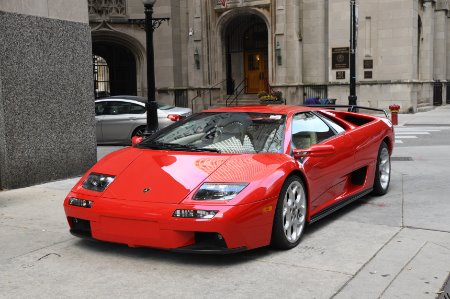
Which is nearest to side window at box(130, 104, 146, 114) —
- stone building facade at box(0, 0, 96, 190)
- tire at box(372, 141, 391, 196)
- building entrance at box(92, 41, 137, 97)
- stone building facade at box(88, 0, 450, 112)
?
stone building facade at box(0, 0, 96, 190)

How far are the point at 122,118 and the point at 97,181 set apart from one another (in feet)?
34.1

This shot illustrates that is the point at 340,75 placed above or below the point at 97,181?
above

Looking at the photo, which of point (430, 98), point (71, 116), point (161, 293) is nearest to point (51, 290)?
point (161, 293)

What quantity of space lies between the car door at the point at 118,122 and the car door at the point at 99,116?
89mm

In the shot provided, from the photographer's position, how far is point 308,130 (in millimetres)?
6008

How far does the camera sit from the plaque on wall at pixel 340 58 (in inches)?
1011

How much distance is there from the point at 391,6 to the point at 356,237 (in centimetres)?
2190

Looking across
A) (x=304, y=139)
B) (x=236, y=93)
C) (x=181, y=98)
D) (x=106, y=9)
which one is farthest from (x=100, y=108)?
(x=106, y=9)

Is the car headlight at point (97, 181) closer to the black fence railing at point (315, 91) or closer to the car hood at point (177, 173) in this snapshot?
the car hood at point (177, 173)

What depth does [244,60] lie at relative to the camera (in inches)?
1191

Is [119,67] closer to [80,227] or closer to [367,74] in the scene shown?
[367,74]

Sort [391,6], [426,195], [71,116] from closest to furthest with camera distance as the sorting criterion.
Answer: [426,195]
[71,116]
[391,6]

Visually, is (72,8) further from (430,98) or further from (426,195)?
(430,98)

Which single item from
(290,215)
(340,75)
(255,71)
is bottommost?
(290,215)
